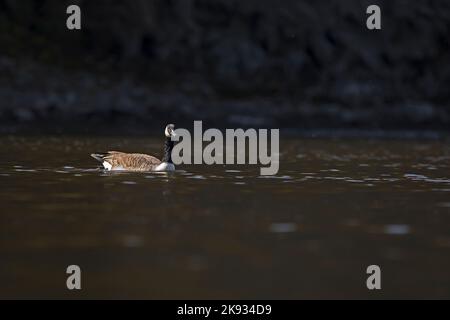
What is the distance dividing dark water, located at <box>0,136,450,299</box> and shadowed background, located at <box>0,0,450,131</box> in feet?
111

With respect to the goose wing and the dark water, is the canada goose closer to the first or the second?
the goose wing

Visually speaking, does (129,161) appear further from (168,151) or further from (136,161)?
(168,151)

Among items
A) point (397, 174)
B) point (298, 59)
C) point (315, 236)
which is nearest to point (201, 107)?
point (298, 59)

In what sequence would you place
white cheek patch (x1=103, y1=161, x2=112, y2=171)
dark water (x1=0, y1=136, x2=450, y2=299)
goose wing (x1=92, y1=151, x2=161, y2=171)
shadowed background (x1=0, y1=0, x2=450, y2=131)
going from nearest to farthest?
dark water (x1=0, y1=136, x2=450, y2=299), goose wing (x1=92, y1=151, x2=161, y2=171), white cheek patch (x1=103, y1=161, x2=112, y2=171), shadowed background (x1=0, y1=0, x2=450, y2=131)

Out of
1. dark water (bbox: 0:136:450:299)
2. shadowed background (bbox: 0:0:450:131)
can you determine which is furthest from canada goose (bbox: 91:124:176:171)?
shadowed background (bbox: 0:0:450:131)

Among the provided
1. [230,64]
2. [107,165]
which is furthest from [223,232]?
[230,64]

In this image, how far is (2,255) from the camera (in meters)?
14.7

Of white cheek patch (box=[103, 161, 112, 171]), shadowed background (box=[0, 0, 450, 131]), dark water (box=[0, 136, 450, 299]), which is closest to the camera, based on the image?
dark water (box=[0, 136, 450, 299])

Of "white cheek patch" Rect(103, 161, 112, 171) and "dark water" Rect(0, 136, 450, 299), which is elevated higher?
"white cheek patch" Rect(103, 161, 112, 171)

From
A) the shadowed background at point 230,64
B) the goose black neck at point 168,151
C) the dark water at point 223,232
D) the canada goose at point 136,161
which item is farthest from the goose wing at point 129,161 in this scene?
the shadowed background at point 230,64

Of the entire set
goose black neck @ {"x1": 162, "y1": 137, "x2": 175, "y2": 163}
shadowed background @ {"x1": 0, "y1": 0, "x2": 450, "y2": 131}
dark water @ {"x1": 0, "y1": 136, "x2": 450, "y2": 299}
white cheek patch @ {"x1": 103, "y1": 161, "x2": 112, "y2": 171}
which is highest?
shadowed background @ {"x1": 0, "y1": 0, "x2": 450, "y2": 131}

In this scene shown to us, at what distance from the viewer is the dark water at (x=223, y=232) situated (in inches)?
516

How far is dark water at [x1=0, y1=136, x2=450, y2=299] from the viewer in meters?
13.1
